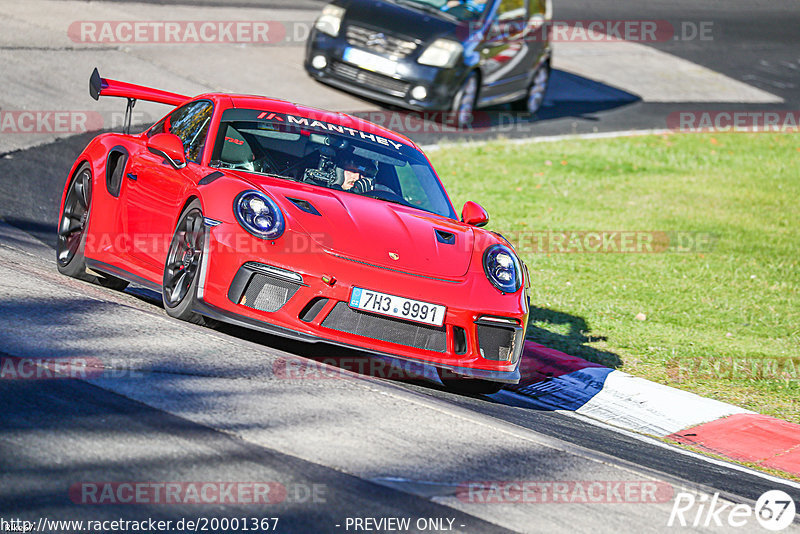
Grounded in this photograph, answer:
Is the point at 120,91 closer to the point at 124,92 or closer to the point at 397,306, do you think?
the point at 124,92

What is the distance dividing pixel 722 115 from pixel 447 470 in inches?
656

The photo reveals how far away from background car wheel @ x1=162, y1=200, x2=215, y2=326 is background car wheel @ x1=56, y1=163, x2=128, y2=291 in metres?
1.42

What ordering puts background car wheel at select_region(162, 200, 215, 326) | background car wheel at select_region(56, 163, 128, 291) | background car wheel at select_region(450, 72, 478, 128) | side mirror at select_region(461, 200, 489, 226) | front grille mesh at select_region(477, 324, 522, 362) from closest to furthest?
background car wheel at select_region(162, 200, 215, 326), front grille mesh at select_region(477, 324, 522, 362), side mirror at select_region(461, 200, 489, 226), background car wheel at select_region(56, 163, 128, 291), background car wheel at select_region(450, 72, 478, 128)

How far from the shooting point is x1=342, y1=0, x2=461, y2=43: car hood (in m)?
15.2

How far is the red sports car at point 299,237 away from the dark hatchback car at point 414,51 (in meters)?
7.39

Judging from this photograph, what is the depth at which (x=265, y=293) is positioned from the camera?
591 centimetres

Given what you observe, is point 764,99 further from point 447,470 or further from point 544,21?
point 447,470

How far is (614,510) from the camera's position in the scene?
464 cm
